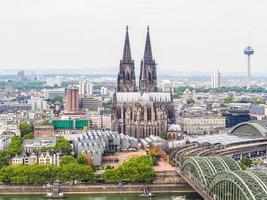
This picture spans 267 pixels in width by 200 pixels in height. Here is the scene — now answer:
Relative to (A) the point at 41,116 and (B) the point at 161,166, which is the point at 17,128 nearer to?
(A) the point at 41,116

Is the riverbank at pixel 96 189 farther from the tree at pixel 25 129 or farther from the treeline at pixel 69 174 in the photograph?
the tree at pixel 25 129

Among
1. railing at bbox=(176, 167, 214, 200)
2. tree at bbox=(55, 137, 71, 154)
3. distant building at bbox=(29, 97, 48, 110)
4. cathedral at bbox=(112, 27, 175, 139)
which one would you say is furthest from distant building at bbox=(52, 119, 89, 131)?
distant building at bbox=(29, 97, 48, 110)

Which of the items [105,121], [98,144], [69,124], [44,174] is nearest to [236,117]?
[105,121]

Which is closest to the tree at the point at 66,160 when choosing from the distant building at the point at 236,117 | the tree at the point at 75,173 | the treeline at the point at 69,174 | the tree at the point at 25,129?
the treeline at the point at 69,174

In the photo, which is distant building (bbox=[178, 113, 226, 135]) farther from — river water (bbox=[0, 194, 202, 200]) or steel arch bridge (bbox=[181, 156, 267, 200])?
river water (bbox=[0, 194, 202, 200])

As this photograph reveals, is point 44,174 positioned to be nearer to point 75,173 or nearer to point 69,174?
point 69,174

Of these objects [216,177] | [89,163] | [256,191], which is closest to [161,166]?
[89,163]
